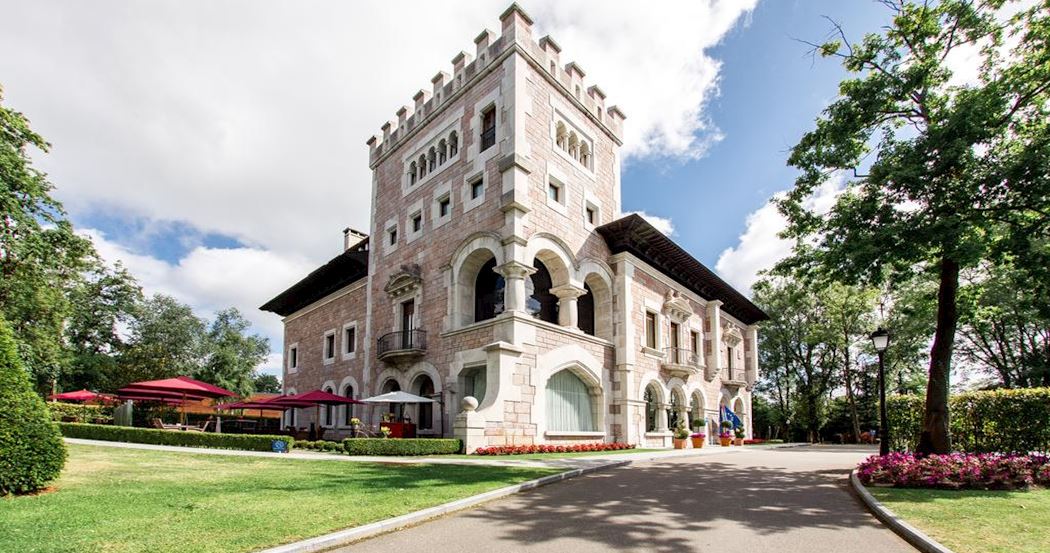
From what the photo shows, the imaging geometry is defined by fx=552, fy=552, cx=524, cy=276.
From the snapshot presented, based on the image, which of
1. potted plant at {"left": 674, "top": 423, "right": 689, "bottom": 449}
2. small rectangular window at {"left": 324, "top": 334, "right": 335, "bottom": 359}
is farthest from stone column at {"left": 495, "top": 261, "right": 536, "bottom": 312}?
small rectangular window at {"left": 324, "top": 334, "right": 335, "bottom": 359}

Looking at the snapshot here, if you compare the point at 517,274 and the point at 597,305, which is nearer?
the point at 517,274

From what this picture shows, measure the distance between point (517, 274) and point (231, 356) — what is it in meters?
41.6

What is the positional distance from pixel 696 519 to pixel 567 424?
12855 millimetres

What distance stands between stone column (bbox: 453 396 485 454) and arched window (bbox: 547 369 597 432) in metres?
3.36

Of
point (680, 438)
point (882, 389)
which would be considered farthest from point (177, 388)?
point (882, 389)

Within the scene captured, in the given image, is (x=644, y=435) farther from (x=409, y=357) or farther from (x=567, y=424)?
(x=409, y=357)

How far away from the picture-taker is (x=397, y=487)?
8930mm

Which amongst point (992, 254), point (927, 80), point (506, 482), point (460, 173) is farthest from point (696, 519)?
point (460, 173)

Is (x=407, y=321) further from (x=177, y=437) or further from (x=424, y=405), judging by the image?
(x=177, y=437)

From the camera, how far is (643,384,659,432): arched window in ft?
78.6

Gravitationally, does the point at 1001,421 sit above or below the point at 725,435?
above

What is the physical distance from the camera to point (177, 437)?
57.1 feet

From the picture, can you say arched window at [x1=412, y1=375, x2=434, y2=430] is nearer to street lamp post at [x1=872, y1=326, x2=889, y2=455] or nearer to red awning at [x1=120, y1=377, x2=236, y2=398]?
red awning at [x1=120, y1=377, x2=236, y2=398]

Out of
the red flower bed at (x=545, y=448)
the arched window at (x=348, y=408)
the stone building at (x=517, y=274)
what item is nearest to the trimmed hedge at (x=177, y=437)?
the stone building at (x=517, y=274)
